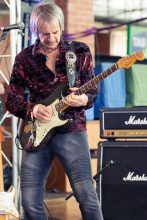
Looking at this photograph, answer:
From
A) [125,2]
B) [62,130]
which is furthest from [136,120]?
[125,2]

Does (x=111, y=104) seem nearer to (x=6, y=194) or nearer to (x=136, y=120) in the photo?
(x=136, y=120)

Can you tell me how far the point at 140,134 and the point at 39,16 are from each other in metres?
1.48

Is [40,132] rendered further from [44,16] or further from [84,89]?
[44,16]

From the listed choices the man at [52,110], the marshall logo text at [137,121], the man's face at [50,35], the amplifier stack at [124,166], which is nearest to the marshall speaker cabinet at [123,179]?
the amplifier stack at [124,166]

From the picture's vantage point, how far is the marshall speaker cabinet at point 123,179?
13.5 feet

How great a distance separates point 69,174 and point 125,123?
1.20 m

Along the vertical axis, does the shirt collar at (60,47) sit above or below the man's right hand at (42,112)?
above

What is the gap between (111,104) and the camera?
661cm

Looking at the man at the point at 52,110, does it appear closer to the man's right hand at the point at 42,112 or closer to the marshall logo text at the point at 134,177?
the man's right hand at the point at 42,112

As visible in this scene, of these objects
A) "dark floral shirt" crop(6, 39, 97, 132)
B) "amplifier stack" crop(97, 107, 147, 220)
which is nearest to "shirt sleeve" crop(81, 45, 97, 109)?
"dark floral shirt" crop(6, 39, 97, 132)

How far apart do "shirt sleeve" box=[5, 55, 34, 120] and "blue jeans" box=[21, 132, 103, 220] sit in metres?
0.23

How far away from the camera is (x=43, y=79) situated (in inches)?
123

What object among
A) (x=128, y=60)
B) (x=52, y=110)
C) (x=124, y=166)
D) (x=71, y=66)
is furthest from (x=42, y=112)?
(x=124, y=166)

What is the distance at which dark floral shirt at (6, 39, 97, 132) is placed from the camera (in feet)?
10.2
